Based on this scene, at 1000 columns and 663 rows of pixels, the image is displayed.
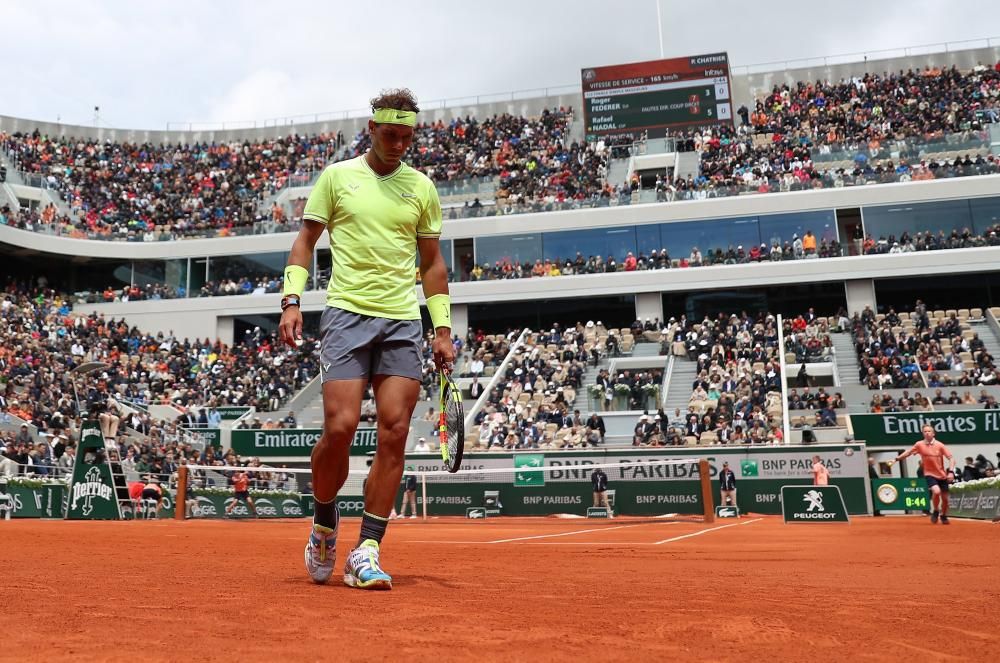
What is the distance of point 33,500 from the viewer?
69.3ft

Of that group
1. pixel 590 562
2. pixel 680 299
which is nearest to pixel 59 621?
pixel 590 562

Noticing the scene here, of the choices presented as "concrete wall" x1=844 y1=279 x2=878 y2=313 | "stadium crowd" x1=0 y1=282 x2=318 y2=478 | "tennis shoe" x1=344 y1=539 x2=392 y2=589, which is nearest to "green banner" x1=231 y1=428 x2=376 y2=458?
"stadium crowd" x1=0 y1=282 x2=318 y2=478

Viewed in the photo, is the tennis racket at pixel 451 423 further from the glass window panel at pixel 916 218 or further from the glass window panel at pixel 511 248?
the glass window panel at pixel 916 218

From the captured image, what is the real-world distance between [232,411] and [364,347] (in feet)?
104

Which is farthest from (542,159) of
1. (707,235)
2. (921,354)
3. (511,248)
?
(921,354)

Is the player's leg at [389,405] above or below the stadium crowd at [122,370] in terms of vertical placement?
below

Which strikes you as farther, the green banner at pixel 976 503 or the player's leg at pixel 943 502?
the green banner at pixel 976 503

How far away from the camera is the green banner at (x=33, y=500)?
2067 cm

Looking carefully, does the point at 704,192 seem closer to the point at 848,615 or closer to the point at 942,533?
the point at 942,533

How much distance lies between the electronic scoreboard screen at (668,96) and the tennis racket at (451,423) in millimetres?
42590

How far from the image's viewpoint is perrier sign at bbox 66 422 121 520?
19.1 meters

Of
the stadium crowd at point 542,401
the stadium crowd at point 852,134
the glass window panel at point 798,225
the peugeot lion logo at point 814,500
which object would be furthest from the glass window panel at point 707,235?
the peugeot lion logo at point 814,500

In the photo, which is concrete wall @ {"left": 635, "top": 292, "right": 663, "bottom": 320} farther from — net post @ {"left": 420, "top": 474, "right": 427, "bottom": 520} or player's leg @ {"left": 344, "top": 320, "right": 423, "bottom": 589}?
player's leg @ {"left": 344, "top": 320, "right": 423, "bottom": 589}

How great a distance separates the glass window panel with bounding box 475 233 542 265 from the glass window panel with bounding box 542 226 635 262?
1.83 feet
